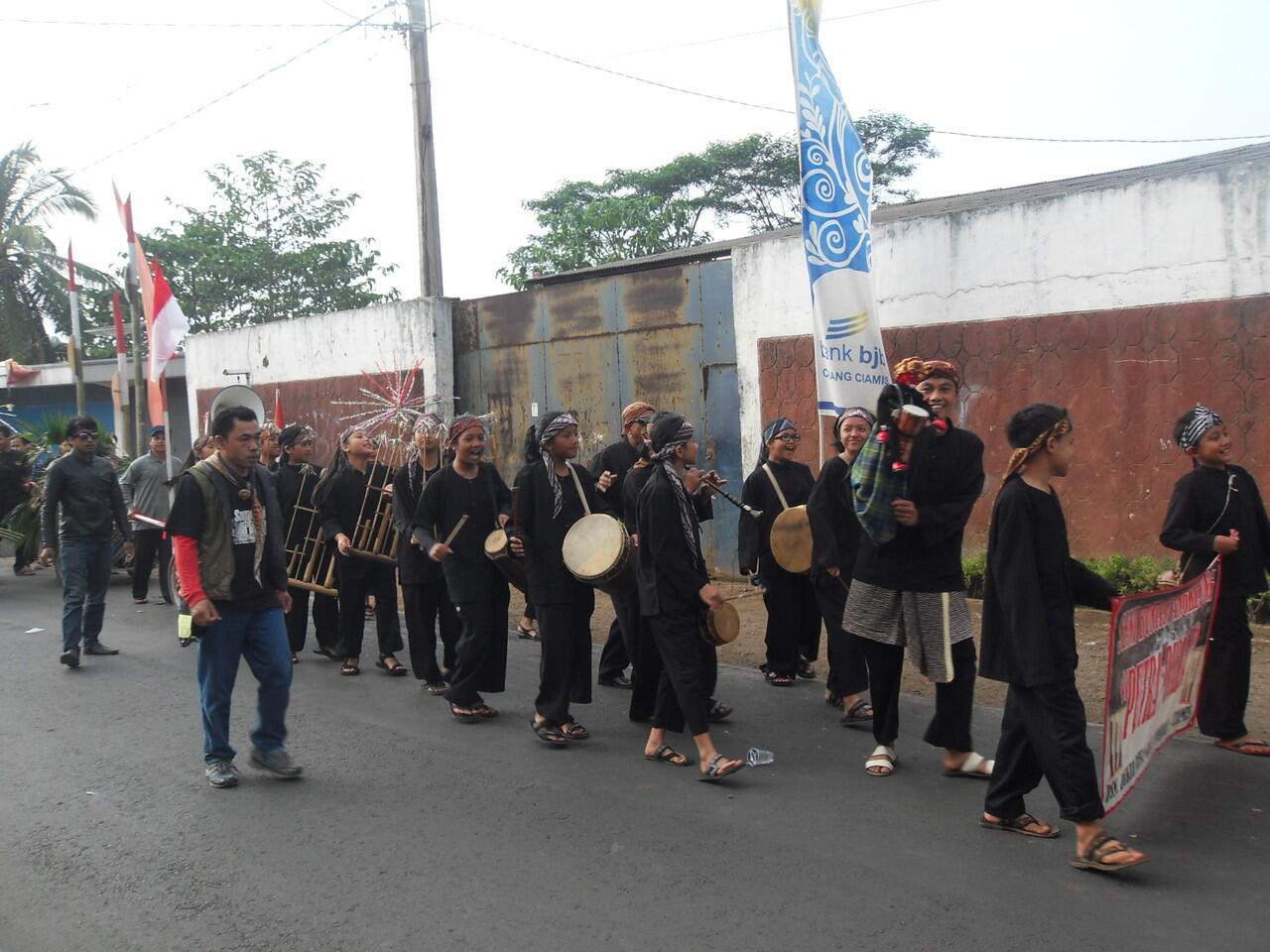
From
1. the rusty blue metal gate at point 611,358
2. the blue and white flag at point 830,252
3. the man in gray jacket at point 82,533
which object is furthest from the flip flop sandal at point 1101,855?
the rusty blue metal gate at point 611,358

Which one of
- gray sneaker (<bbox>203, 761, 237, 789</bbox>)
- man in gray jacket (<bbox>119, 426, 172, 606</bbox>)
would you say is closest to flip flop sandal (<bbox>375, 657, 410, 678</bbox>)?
gray sneaker (<bbox>203, 761, 237, 789</bbox>)

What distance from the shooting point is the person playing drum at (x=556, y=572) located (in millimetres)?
6363

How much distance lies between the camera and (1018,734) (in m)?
4.62

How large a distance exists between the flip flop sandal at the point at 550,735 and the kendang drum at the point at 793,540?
1.75 metres

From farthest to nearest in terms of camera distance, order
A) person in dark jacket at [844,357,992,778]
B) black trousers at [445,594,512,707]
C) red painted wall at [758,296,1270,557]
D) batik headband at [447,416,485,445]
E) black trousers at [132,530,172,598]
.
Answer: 1. black trousers at [132,530,172,598]
2. red painted wall at [758,296,1270,557]
3. batik headband at [447,416,485,445]
4. black trousers at [445,594,512,707]
5. person in dark jacket at [844,357,992,778]

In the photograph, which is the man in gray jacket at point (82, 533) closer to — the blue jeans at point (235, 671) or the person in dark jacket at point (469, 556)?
the person in dark jacket at point (469, 556)

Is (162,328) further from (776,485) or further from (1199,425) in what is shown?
(1199,425)

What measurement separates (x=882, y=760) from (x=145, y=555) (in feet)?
29.7

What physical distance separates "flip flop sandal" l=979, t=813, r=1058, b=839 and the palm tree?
2844 centimetres

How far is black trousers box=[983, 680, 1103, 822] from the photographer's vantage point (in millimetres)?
4219

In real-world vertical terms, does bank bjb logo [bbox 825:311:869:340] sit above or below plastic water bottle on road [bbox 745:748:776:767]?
above

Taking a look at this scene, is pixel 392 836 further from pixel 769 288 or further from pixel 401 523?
pixel 769 288

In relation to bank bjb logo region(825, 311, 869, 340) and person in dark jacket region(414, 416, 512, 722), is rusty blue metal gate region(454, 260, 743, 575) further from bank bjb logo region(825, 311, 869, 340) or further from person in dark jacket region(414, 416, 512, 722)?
person in dark jacket region(414, 416, 512, 722)

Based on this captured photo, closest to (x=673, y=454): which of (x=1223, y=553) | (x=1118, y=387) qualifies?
(x=1223, y=553)
